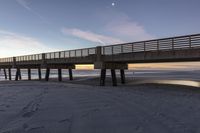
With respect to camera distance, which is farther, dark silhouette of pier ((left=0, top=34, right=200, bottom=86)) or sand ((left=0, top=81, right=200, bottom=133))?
dark silhouette of pier ((left=0, top=34, right=200, bottom=86))

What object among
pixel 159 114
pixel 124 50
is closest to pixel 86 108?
pixel 159 114

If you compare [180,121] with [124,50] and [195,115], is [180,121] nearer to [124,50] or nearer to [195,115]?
[195,115]

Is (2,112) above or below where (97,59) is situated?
below

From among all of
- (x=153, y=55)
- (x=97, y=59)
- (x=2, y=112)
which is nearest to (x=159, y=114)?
(x=2, y=112)

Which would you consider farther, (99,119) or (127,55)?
(127,55)

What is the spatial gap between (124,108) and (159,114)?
5.62ft

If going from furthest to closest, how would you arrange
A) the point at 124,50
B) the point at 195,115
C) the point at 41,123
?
the point at 124,50 < the point at 195,115 < the point at 41,123

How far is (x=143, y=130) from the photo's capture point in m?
6.84

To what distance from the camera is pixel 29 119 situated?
816 centimetres

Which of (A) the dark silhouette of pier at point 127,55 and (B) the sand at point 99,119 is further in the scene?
(A) the dark silhouette of pier at point 127,55

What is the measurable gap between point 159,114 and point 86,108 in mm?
3066

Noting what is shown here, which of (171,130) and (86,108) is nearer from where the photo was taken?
(171,130)

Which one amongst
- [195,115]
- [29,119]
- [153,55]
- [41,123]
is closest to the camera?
[41,123]

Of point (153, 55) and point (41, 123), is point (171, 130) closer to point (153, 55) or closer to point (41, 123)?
point (41, 123)
